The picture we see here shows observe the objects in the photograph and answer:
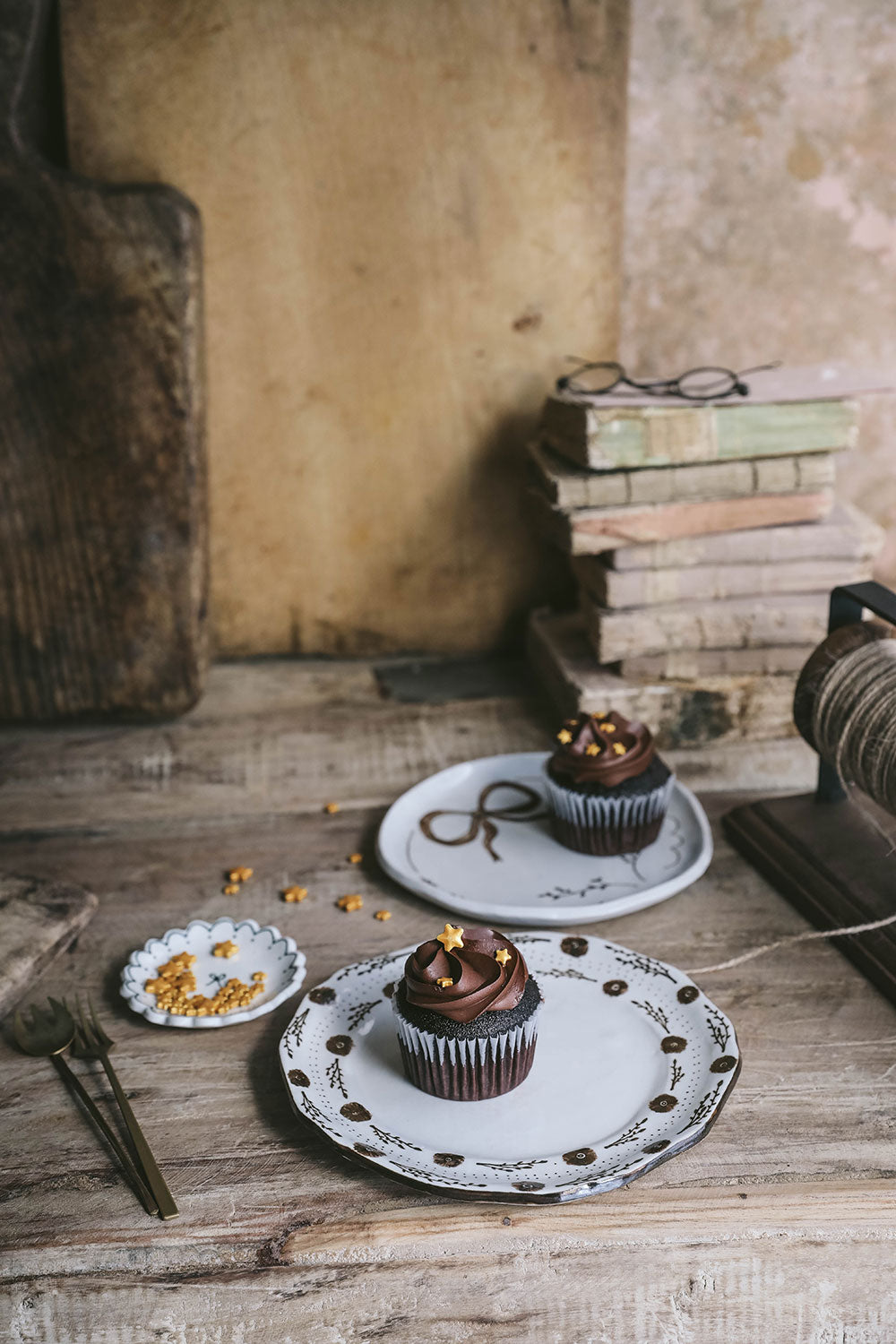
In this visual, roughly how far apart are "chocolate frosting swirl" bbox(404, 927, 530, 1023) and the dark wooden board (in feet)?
1.05

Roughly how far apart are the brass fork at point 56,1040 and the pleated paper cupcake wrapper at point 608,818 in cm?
50

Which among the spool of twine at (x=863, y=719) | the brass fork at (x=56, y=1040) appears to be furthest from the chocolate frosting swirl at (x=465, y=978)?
the spool of twine at (x=863, y=719)

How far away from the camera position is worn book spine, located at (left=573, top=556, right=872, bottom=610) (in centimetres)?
137

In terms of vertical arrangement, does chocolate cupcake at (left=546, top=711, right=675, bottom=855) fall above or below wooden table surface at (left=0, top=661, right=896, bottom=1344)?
above

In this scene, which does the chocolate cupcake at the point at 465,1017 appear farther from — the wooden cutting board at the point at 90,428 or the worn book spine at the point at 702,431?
the wooden cutting board at the point at 90,428

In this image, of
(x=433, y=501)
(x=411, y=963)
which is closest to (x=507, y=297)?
(x=433, y=501)

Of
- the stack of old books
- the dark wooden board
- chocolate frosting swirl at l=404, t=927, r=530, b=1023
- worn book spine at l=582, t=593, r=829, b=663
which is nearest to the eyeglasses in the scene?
the stack of old books

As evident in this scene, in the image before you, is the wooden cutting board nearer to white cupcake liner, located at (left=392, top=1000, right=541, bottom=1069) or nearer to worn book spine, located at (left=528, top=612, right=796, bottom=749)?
worn book spine, located at (left=528, top=612, right=796, bottom=749)

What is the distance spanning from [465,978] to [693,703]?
0.65m

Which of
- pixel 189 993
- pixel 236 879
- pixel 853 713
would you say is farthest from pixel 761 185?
pixel 189 993

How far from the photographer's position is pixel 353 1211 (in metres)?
0.77

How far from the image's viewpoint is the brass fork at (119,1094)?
30.7 inches

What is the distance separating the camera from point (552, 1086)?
0.88 metres

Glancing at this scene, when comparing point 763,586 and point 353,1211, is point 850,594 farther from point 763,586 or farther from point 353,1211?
point 353,1211
